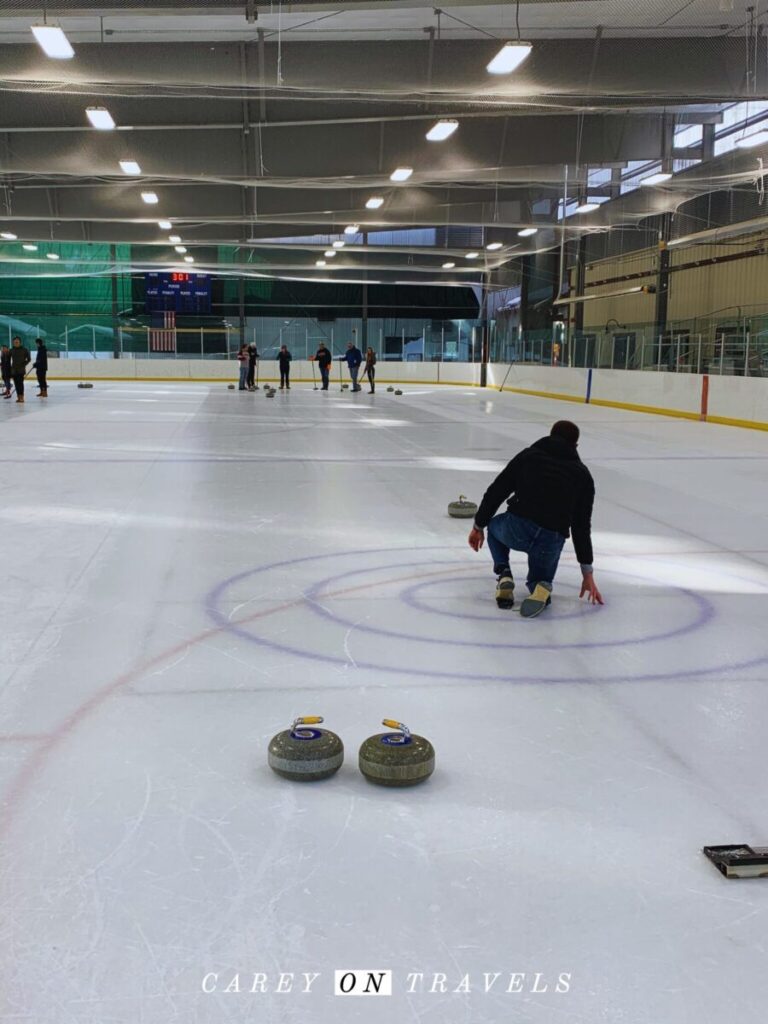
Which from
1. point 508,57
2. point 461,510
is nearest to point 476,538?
point 461,510

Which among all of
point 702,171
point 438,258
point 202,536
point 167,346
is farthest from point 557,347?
point 202,536

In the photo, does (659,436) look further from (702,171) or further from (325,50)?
(325,50)

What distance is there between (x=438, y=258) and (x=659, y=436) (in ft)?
73.6

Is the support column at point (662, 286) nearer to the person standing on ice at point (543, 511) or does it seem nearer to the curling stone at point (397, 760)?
the person standing on ice at point (543, 511)

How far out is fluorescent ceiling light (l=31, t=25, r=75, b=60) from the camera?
11.0 meters

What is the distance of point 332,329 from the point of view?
43.5 meters

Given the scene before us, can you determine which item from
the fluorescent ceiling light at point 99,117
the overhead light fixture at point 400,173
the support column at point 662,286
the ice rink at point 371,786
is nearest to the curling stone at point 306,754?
the ice rink at point 371,786

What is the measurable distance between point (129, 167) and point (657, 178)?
969cm

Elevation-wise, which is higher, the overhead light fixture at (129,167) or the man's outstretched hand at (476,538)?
the overhead light fixture at (129,167)

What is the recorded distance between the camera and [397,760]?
3.19 metres

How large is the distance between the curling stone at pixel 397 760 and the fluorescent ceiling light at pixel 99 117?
14171 millimetres

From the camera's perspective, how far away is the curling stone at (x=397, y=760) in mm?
3195

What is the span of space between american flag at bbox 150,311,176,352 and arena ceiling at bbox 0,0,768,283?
54.5 ft

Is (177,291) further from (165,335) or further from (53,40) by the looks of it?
(53,40)
